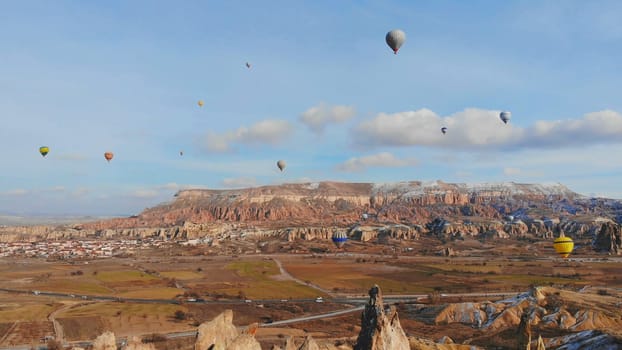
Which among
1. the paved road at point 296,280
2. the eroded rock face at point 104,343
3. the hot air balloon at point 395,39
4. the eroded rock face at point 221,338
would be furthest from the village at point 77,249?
the eroded rock face at point 221,338

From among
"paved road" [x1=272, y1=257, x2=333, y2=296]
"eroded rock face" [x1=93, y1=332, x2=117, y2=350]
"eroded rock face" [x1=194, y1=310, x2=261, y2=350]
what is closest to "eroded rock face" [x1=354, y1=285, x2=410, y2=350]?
"eroded rock face" [x1=194, y1=310, x2=261, y2=350]

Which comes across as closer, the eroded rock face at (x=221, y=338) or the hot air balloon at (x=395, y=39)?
the eroded rock face at (x=221, y=338)

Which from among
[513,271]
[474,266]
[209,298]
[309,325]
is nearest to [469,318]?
[309,325]

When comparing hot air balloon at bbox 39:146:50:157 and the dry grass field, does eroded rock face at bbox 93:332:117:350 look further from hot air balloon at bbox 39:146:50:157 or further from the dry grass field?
hot air balloon at bbox 39:146:50:157

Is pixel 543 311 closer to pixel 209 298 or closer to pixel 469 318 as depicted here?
pixel 469 318

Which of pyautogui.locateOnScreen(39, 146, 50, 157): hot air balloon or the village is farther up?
pyautogui.locateOnScreen(39, 146, 50, 157): hot air balloon

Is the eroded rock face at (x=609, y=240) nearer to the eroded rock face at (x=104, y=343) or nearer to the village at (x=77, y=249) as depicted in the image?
the village at (x=77, y=249)

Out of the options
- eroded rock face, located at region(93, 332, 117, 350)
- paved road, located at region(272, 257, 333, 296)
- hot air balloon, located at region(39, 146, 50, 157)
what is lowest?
paved road, located at region(272, 257, 333, 296)
